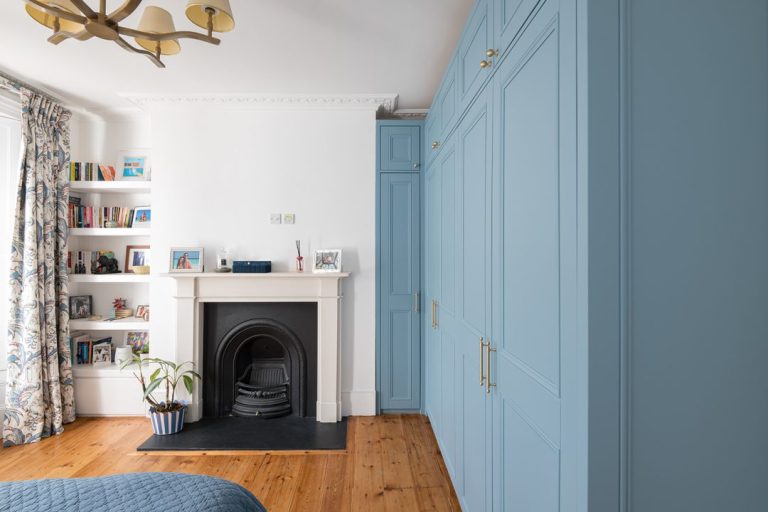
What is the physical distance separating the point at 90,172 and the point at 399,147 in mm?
2631

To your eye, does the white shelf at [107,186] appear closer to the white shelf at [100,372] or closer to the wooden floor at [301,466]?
the white shelf at [100,372]

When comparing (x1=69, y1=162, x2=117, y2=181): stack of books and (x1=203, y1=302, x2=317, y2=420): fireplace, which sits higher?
(x1=69, y1=162, x2=117, y2=181): stack of books

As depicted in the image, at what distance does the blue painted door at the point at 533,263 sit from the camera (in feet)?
3.22

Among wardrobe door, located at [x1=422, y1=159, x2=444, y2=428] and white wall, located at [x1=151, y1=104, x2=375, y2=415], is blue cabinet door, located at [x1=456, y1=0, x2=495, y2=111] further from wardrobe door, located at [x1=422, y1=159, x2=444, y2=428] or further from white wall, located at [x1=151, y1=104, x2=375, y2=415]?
white wall, located at [x1=151, y1=104, x2=375, y2=415]

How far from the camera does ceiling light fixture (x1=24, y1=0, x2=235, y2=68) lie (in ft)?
4.73


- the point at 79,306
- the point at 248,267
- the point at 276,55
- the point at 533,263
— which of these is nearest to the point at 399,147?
the point at 276,55

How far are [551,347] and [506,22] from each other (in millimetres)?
1068

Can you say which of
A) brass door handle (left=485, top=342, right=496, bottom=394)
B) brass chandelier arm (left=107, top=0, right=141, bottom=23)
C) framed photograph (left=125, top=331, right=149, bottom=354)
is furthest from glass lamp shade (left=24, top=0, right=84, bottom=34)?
framed photograph (left=125, top=331, right=149, bottom=354)

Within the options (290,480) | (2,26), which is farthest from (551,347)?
(2,26)

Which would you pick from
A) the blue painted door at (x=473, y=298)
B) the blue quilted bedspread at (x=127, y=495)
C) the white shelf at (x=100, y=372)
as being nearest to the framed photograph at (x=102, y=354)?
the white shelf at (x=100, y=372)

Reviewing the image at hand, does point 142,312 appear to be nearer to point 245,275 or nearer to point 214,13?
point 245,275

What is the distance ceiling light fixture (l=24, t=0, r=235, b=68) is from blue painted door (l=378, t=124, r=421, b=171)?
5.96 feet

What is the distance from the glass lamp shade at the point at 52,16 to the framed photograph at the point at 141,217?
7.10 feet

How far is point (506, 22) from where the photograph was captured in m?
1.38
